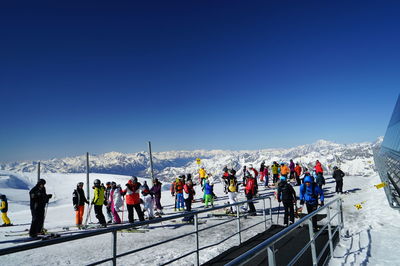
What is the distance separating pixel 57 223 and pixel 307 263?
38.6 feet

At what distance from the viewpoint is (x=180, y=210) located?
45.8 ft

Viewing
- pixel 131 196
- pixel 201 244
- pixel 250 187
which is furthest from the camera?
pixel 250 187

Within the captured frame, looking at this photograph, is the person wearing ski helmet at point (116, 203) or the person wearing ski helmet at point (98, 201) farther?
the person wearing ski helmet at point (116, 203)

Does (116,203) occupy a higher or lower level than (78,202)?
lower

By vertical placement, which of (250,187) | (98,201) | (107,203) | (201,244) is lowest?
(201,244)

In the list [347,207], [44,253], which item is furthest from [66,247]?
[347,207]

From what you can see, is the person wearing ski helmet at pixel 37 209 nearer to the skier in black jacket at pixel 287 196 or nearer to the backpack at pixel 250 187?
the backpack at pixel 250 187

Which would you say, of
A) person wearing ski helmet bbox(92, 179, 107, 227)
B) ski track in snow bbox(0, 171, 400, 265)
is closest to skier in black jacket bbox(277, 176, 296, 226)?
ski track in snow bbox(0, 171, 400, 265)

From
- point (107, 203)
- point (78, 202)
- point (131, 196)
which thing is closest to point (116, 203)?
point (107, 203)

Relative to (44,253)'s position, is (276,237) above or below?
above

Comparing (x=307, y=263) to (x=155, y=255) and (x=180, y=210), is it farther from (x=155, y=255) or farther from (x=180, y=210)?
(x=180, y=210)

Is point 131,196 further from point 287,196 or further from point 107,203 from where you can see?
point 287,196

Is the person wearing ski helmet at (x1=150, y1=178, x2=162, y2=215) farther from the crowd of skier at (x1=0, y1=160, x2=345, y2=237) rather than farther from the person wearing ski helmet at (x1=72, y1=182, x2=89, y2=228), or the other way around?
the person wearing ski helmet at (x1=72, y1=182, x2=89, y2=228)

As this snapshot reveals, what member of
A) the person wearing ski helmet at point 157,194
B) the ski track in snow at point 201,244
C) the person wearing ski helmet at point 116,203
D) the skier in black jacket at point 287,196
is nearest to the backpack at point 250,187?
the ski track in snow at point 201,244
